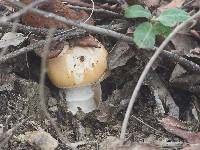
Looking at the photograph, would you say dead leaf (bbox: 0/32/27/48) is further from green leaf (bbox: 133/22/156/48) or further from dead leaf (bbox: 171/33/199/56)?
dead leaf (bbox: 171/33/199/56)

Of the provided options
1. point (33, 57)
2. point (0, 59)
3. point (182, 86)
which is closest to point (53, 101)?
point (33, 57)

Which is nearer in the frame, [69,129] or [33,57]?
[69,129]

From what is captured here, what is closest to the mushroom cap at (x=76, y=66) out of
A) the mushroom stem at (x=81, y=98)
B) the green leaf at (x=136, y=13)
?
the mushroom stem at (x=81, y=98)

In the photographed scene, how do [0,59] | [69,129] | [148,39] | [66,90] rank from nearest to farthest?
[148,39], [0,59], [69,129], [66,90]

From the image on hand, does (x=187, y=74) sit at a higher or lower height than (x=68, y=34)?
lower

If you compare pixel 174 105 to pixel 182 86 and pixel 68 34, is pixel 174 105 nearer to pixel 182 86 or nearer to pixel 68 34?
pixel 182 86

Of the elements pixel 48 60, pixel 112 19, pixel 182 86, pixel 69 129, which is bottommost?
pixel 69 129

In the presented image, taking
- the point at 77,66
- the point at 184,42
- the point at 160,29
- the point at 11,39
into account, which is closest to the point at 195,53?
the point at 184,42
